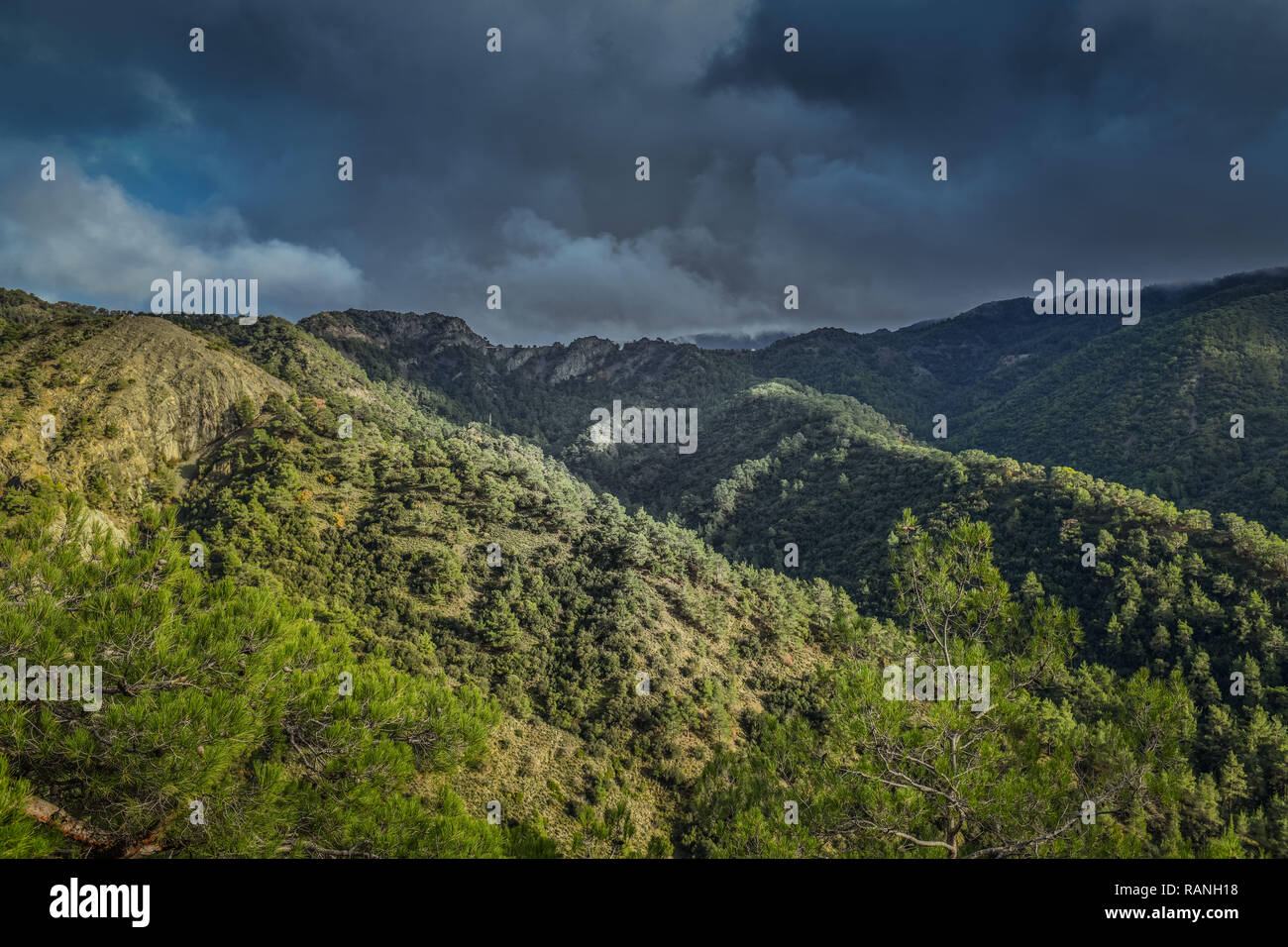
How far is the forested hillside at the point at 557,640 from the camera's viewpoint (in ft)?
20.5

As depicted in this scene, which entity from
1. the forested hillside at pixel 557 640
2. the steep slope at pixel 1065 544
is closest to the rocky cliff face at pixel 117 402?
the forested hillside at pixel 557 640

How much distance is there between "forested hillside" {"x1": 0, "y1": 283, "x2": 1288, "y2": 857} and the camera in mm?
6238

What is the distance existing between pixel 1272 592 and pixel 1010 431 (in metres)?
71.0

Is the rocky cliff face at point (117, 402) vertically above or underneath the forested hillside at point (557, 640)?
above

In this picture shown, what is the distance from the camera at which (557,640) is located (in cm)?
2694

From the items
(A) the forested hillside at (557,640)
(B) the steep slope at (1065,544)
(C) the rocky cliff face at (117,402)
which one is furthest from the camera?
(B) the steep slope at (1065,544)

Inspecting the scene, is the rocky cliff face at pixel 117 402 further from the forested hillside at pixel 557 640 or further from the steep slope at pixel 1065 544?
the steep slope at pixel 1065 544

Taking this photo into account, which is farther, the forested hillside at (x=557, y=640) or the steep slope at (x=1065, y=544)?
the steep slope at (x=1065, y=544)

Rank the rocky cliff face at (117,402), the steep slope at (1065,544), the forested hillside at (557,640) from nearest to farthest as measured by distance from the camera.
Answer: the forested hillside at (557,640)
the rocky cliff face at (117,402)
the steep slope at (1065,544)

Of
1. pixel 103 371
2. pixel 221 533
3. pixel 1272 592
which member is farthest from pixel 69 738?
pixel 1272 592

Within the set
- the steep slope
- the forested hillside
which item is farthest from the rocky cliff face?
the steep slope

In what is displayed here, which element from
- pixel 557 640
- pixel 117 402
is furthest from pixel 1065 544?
pixel 117 402

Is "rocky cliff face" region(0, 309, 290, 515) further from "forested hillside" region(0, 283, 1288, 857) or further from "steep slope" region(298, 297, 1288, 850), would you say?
"steep slope" region(298, 297, 1288, 850)

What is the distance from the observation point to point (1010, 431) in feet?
315
